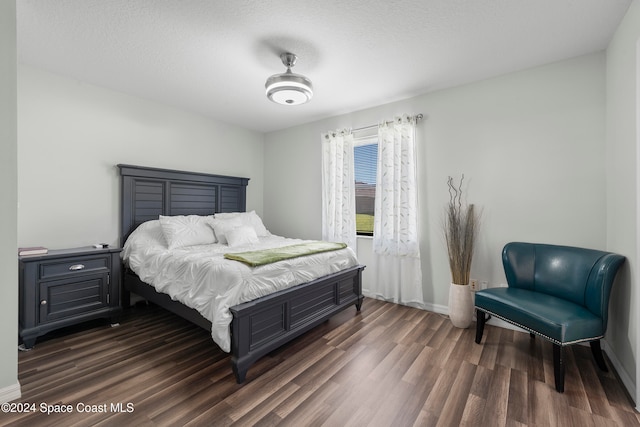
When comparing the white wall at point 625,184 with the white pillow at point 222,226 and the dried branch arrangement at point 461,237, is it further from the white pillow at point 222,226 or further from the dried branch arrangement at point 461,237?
the white pillow at point 222,226

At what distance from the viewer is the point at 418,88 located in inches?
124

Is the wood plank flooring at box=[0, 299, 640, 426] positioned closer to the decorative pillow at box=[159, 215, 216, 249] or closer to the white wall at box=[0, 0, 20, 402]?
the white wall at box=[0, 0, 20, 402]

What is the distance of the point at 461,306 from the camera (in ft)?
9.06

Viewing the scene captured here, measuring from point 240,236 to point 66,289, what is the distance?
1.63m

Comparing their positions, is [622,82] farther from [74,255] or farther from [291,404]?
[74,255]

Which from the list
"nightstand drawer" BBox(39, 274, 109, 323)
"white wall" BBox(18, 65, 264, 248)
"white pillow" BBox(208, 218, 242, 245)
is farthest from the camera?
"white pillow" BBox(208, 218, 242, 245)

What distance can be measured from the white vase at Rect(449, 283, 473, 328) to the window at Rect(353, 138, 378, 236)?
4.53 ft

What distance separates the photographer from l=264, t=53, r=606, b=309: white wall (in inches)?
95.0

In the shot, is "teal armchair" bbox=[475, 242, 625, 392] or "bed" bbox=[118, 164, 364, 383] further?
"bed" bbox=[118, 164, 364, 383]

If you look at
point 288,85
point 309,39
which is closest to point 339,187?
point 288,85

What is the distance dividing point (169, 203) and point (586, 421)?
429cm

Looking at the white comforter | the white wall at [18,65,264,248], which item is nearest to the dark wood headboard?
the white wall at [18,65,264,248]

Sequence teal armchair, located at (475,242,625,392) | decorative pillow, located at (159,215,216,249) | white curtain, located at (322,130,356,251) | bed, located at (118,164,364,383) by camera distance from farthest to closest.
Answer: white curtain, located at (322,130,356,251), decorative pillow, located at (159,215,216,249), bed, located at (118,164,364,383), teal armchair, located at (475,242,625,392)

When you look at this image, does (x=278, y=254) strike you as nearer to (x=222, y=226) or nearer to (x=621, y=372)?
(x=222, y=226)
